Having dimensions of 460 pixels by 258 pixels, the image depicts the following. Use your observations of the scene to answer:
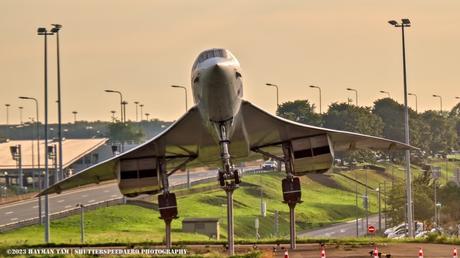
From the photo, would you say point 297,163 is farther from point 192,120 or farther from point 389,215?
point 389,215

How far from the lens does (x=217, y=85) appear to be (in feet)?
137

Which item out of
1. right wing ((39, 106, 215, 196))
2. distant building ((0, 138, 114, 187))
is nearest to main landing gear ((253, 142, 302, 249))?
right wing ((39, 106, 215, 196))

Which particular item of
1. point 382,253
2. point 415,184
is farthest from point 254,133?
point 415,184

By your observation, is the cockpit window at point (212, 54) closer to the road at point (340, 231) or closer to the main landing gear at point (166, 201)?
the main landing gear at point (166, 201)

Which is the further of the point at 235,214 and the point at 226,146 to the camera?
the point at 235,214

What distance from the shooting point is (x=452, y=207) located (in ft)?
422

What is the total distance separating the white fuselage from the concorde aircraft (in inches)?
2.8

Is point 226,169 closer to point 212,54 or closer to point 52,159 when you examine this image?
point 212,54

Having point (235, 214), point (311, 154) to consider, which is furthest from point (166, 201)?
point (235, 214)

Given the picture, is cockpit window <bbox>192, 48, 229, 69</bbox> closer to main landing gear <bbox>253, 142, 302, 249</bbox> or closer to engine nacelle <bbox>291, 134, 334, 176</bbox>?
engine nacelle <bbox>291, 134, 334, 176</bbox>

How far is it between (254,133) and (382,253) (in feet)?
21.8

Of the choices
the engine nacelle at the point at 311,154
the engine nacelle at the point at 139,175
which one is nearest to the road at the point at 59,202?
the engine nacelle at the point at 139,175

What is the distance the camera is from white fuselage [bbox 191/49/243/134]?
41.5 m

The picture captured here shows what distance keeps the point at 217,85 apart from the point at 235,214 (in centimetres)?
7005
